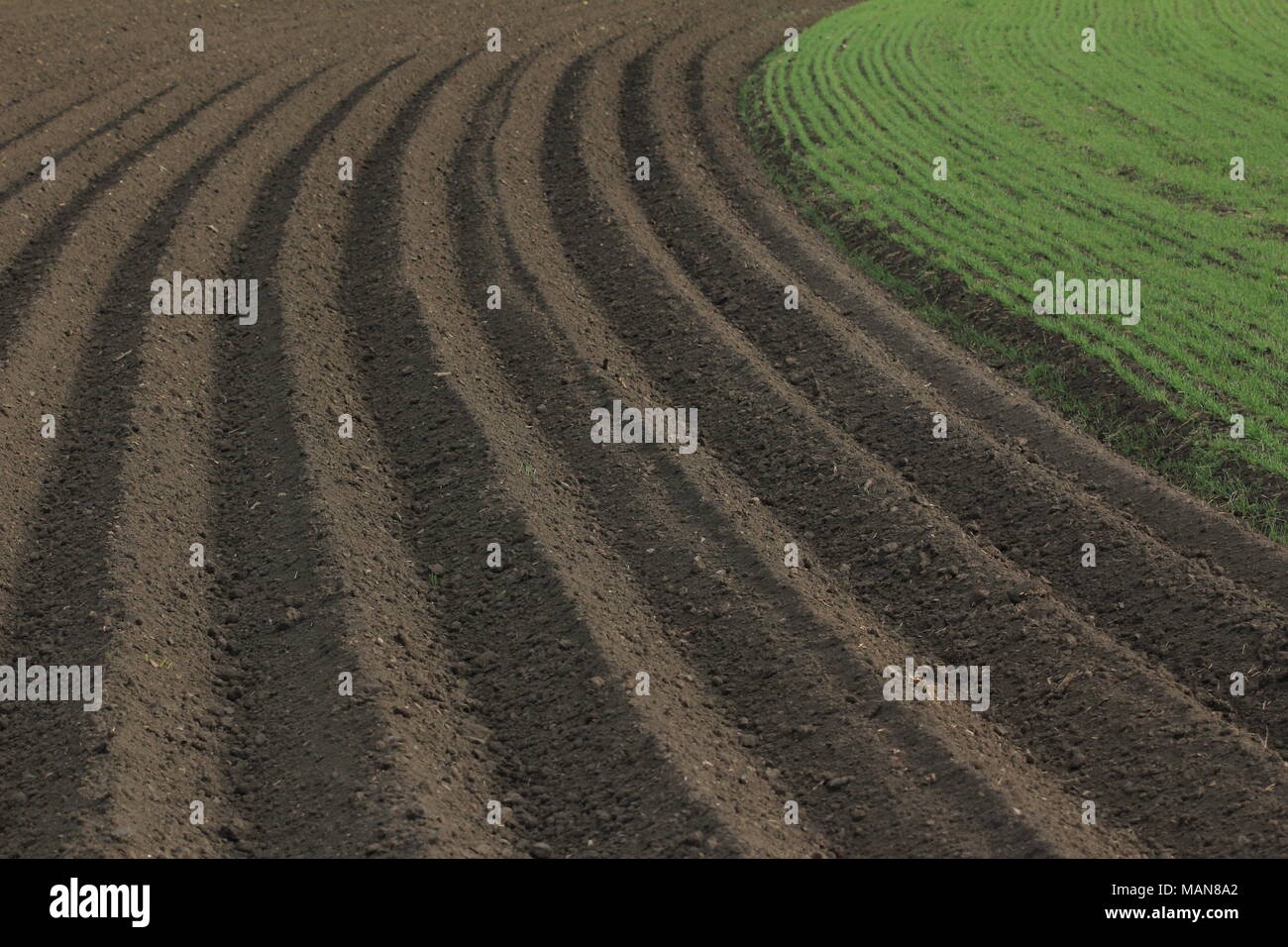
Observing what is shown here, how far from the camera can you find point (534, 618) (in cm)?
669

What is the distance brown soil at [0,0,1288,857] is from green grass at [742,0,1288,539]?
2.24 feet

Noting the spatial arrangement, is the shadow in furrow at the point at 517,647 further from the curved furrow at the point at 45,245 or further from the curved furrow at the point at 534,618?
the curved furrow at the point at 45,245

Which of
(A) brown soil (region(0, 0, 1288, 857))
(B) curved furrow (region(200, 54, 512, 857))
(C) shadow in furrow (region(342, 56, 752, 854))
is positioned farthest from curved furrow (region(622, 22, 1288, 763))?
(B) curved furrow (region(200, 54, 512, 857))

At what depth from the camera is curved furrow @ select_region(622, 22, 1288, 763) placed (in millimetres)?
6465

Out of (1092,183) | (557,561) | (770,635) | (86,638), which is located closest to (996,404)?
(770,635)

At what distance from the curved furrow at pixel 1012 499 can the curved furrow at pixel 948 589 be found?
0.84 ft

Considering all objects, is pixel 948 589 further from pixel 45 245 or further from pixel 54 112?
pixel 54 112

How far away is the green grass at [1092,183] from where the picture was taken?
9.13 metres

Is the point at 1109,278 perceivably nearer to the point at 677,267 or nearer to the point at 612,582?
the point at 677,267

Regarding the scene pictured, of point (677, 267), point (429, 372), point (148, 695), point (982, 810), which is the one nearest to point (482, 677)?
point (148, 695)

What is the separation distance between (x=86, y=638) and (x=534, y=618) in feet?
7.43

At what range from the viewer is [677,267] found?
38.3ft

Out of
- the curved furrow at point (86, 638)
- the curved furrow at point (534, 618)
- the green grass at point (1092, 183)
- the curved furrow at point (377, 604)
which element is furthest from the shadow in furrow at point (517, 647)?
the green grass at point (1092, 183)
